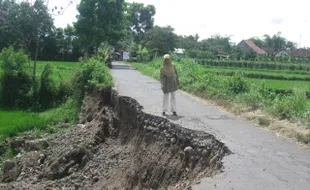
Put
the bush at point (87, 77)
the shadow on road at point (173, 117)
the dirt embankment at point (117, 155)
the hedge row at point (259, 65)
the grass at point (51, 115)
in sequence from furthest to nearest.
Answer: the hedge row at point (259, 65), the bush at point (87, 77), the grass at point (51, 115), the shadow on road at point (173, 117), the dirt embankment at point (117, 155)

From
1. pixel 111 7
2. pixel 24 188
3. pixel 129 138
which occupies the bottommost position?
pixel 24 188

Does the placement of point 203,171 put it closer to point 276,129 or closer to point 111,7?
point 276,129

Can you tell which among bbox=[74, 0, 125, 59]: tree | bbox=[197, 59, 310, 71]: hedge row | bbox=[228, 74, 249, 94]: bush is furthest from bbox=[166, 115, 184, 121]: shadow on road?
bbox=[197, 59, 310, 71]: hedge row

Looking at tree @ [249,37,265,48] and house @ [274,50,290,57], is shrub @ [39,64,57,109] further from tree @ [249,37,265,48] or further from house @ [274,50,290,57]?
tree @ [249,37,265,48]

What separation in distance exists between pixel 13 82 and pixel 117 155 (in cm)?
1067

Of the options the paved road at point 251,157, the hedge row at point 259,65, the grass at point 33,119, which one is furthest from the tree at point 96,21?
the paved road at point 251,157

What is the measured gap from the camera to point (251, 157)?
6629 mm

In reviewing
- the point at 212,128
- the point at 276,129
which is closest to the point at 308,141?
the point at 276,129

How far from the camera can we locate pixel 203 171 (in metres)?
6.27

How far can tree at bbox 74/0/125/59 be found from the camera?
4278 centimetres

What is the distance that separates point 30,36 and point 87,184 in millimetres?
39432

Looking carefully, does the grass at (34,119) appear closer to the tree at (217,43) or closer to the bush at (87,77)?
the bush at (87,77)

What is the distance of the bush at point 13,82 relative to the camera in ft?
63.0

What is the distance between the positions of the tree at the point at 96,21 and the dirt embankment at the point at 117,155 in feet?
94.0
